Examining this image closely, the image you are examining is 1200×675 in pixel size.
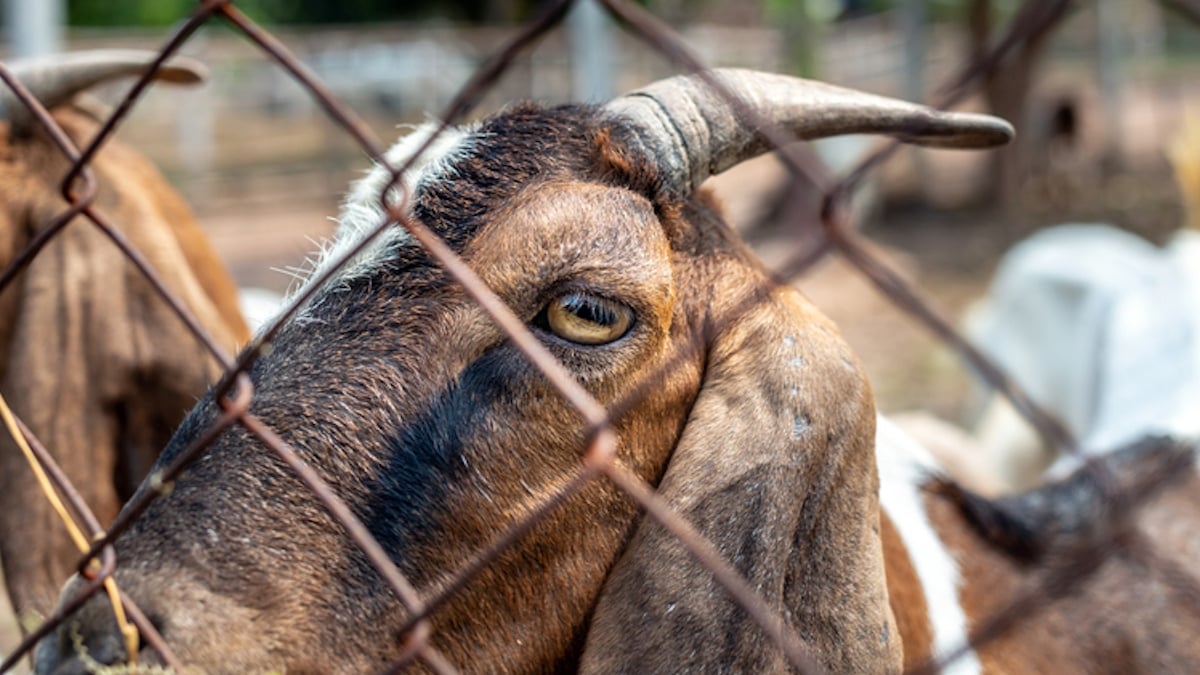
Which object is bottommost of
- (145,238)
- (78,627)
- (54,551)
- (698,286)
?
(698,286)

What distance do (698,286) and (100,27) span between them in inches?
1580

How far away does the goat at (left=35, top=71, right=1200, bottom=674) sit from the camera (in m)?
1.89

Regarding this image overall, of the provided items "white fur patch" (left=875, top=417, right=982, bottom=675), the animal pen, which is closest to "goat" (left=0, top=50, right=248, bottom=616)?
the animal pen

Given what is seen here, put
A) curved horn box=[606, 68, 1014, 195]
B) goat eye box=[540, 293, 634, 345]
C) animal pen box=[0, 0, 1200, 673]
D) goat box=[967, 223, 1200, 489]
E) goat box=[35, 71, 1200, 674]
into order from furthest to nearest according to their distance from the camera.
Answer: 1. goat box=[967, 223, 1200, 489]
2. curved horn box=[606, 68, 1014, 195]
3. goat eye box=[540, 293, 634, 345]
4. goat box=[35, 71, 1200, 674]
5. animal pen box=[0, 0, 1200, 673]

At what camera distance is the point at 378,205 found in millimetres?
2305

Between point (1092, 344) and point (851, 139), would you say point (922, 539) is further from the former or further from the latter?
point (851, 139)

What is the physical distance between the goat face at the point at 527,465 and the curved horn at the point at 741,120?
30mm

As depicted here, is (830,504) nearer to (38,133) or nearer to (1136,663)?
(1136,663)

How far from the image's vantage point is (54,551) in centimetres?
315

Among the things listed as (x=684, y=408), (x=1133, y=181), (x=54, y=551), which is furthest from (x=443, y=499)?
(x=1133, y=181)

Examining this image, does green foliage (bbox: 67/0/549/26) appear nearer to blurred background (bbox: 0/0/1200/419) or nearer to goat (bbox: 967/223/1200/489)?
blurred background (bbox: 0/0/1200/419)

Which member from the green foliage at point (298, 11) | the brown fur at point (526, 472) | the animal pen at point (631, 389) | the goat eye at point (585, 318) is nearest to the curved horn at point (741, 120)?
the brown fur at point (526, 472)

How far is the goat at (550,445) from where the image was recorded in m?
1.89

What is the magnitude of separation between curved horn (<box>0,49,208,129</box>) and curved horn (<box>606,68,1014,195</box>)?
1.76 m
